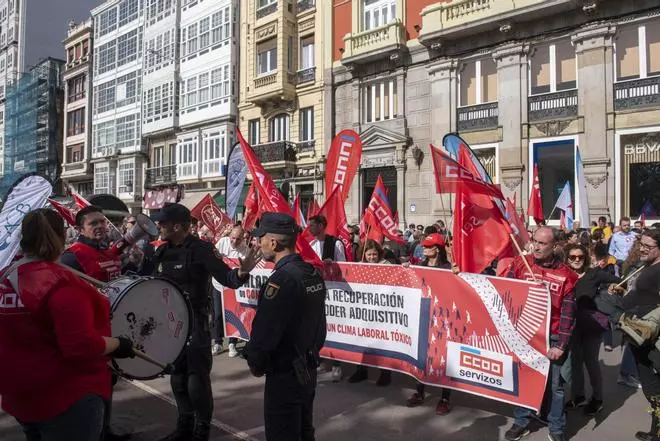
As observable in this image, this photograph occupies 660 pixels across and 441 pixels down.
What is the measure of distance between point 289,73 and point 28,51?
43525mm

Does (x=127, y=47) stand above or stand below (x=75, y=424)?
above

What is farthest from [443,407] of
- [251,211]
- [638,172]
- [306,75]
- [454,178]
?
[306,75]

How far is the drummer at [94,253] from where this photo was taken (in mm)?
4289

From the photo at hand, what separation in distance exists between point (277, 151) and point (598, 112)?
47.3ft

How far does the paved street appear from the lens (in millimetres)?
4602

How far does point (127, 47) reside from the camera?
127 ft

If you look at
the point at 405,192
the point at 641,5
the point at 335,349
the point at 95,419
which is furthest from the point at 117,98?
the point at 95,419

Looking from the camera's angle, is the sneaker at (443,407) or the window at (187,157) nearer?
the sneaker at (443,407)

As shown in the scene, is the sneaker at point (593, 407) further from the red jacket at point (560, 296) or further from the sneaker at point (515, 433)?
the red jacket at point (560, 296)

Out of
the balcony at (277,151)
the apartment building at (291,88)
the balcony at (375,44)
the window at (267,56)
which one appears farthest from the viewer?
the window at (267,56)

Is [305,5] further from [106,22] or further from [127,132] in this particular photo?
[106,22]

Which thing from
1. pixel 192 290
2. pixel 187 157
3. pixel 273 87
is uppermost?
pixel 273 87

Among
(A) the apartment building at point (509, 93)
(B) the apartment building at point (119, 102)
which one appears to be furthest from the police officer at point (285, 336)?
(B) the apartment building at point (119, 102)

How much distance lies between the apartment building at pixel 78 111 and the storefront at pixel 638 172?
130ft
